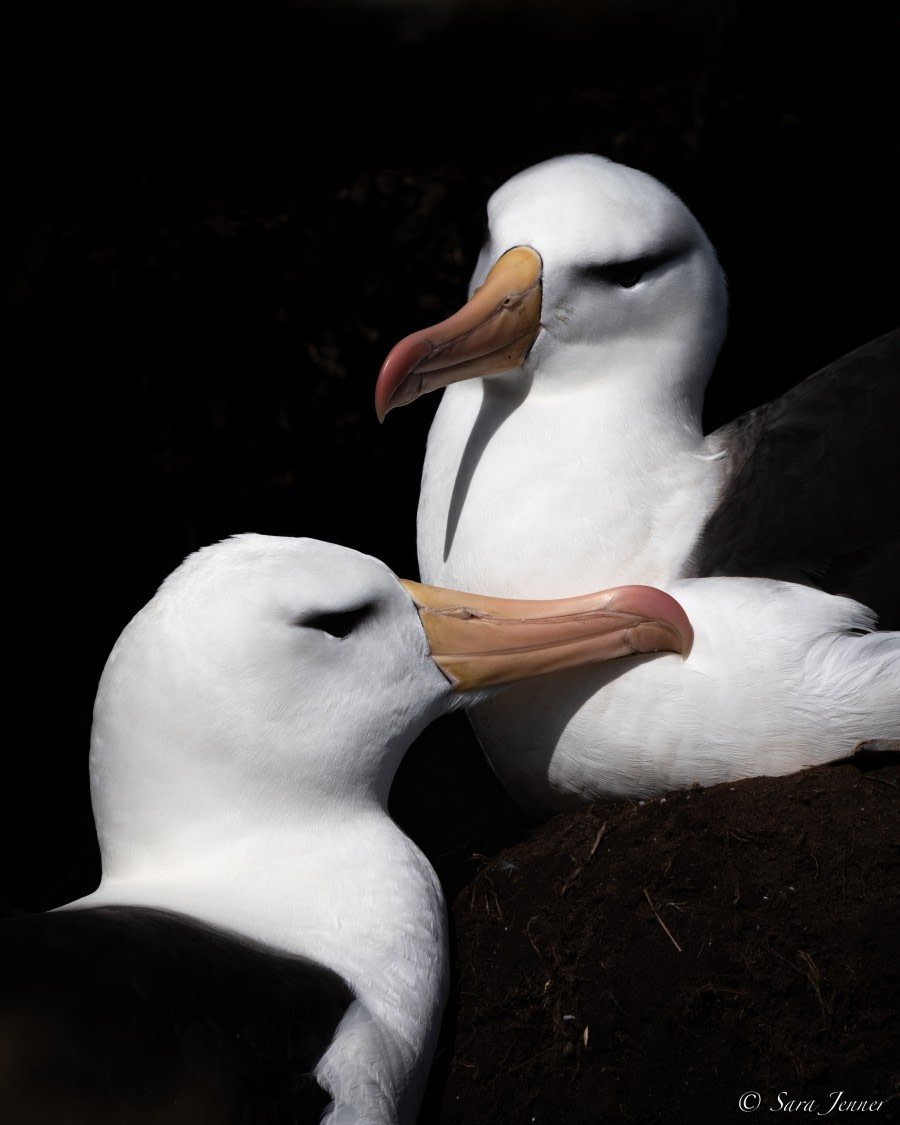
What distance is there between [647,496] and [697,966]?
1.22 meters

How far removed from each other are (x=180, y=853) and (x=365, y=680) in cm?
56

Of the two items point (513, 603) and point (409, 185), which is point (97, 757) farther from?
point (409, 185)

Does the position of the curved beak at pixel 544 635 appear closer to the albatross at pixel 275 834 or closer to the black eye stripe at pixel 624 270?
the albatross at pixel 275 834

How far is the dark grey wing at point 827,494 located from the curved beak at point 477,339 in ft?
2.23

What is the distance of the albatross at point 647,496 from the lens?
3172 mm

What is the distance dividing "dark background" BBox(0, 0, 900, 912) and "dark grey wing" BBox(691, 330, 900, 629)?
1.16m

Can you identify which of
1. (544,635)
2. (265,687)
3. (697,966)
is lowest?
(697,966)

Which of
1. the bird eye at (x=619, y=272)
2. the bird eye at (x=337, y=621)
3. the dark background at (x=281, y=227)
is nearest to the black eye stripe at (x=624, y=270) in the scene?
the bird eye at (x=619, y=272)

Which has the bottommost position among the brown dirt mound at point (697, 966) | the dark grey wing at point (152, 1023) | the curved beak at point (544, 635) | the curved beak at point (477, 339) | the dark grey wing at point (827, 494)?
the brown dirt mound at point (697, 966)

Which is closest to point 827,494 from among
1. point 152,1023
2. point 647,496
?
point 647,496

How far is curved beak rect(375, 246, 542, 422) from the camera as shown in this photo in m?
3.27

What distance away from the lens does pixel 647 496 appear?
3.47 m

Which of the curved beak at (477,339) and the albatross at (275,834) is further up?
the curved beak at (477,339)

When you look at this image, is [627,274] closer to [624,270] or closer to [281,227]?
[624,270]
